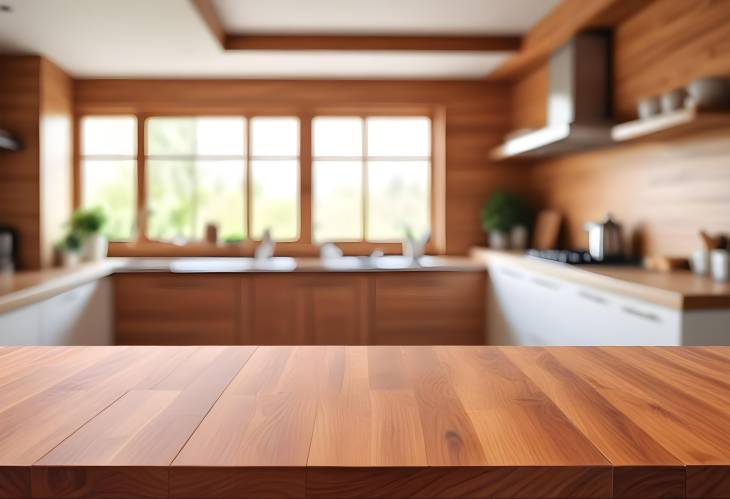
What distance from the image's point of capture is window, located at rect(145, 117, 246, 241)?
520cm

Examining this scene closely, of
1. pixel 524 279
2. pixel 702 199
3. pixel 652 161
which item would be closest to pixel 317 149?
pixel 524 279

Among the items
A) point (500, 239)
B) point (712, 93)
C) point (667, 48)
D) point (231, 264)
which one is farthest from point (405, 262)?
point (712, 93)

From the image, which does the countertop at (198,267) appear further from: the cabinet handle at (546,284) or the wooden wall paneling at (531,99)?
the wooden wall paneling at (531,99)

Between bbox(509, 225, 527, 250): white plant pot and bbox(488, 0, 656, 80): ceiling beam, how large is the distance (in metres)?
1.18

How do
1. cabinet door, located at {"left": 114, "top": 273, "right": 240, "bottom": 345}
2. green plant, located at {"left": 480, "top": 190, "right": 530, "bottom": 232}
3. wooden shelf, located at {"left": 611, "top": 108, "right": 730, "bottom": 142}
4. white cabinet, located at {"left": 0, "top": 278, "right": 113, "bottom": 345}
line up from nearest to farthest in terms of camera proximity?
wooden shelf, located at {"left": 611, "top": 108, "right": 730, "bottom": 142} < white cabinet, located at {"left": 0, "top": 278, "right": 113, "bottom": 345} < cabinet door, located at {"left": 114, "top": 273, "right": 240, "bottom": 345} < green plant, located at {"left": 480, "top": 190, "right": 530, "bottom": 232}

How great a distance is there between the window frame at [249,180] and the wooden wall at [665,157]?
4.42ft

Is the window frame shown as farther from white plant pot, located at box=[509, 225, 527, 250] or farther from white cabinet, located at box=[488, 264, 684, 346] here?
white cabinet, located at box=[488, 264, 684, 346]

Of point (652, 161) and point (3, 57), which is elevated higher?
point (3, 57)

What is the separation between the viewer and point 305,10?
12.4 feet

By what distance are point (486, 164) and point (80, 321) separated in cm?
310

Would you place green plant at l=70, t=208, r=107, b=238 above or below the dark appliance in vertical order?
above

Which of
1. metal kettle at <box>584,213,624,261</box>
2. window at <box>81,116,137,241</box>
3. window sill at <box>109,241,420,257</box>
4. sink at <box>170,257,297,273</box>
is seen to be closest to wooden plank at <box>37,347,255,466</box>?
metal kettle at <box>584,213,624,261</box>

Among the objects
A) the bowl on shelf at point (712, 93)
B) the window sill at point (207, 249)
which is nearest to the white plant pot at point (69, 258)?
the window sill at point (207, 249)

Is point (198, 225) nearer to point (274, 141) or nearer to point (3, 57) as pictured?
point (274, 141)
